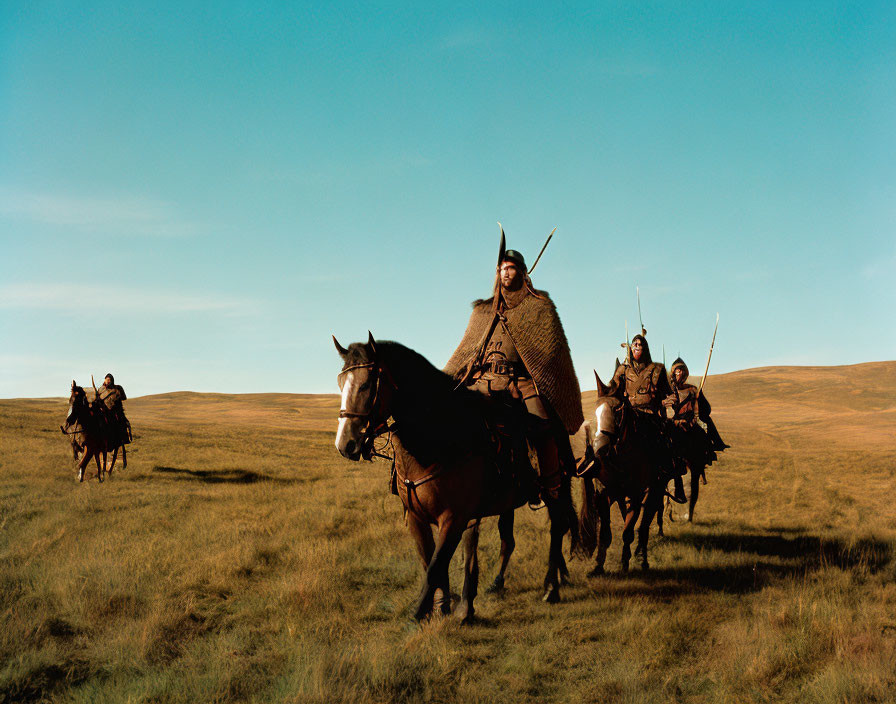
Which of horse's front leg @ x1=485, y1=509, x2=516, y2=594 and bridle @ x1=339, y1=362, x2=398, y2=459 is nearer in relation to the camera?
bridle @ x1=339, y1=362, x2=398, y2=459

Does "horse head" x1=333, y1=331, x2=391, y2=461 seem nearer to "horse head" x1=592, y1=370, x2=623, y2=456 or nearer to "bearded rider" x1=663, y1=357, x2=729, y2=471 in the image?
"horse head" x1=592, y1=370, x2=623, y2=456

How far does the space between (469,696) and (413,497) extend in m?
1.91

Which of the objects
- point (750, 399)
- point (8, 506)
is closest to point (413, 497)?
point (8, 506)

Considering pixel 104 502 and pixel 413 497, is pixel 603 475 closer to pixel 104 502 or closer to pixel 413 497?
pixel 413 497

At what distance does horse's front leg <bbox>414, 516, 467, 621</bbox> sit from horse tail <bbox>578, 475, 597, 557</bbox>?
126 inches

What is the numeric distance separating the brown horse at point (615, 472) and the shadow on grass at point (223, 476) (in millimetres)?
11812

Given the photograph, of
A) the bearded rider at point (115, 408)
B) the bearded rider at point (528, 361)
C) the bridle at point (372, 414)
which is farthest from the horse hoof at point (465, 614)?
the bearded rider at point (115, 408)

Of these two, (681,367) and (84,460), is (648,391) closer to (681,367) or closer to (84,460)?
(681,367)

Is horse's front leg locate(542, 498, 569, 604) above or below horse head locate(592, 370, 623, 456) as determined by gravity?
below

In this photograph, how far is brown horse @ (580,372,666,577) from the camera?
8.77m

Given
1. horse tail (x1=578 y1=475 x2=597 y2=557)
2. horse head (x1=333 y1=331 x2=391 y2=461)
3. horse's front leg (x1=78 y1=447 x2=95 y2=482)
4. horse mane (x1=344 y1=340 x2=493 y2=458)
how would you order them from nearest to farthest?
horse head (x1=333 y1=331 x2=391 y2=461) < horse mane (x1=344 y1=340 x2=493 y2=458) < horse tail (x1=578 y1=475 x2=597 y2=557) < horse's front leg (x1=78 y1=447 x2=95 y2=482)

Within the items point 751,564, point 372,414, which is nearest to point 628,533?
point 751,564

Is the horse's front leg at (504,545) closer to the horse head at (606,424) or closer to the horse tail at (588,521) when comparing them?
the horse tail at (588,521)

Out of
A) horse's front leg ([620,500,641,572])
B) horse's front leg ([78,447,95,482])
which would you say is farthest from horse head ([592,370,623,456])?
horse's front leg ([78,447,95,482])
